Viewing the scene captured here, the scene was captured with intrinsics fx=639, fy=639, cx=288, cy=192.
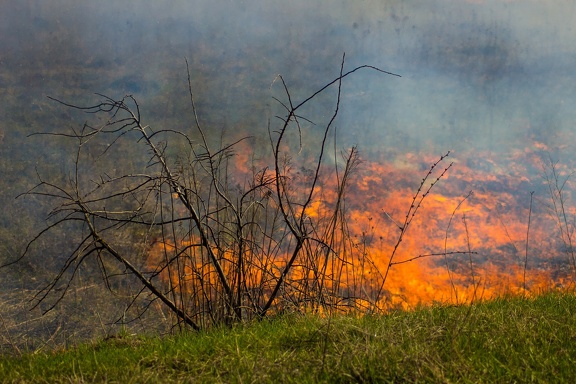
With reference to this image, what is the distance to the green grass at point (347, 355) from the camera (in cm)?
230

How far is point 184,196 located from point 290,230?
2.37ft

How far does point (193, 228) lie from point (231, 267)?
367 mm

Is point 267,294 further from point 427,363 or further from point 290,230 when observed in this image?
point 427,363

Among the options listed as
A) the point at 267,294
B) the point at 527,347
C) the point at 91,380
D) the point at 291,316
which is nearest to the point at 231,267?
the point at 267,294

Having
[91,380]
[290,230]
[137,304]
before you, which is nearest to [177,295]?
[137,304]

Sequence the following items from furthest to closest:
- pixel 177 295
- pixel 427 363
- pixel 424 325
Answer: pixel 177 295, pixel 424 325, pixel 427 363

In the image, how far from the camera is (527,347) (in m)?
2.65

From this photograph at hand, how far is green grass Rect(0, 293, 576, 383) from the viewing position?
90.6 inches

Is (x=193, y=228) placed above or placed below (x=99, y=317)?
above

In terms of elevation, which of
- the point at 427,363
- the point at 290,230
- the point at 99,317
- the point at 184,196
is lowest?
the point at 99,317

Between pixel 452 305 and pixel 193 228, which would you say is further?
pixel 193 228

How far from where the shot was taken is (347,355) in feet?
7.82

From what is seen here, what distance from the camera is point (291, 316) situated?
3832mm

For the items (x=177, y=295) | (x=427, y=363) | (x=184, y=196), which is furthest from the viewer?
(x=177, y=295)
